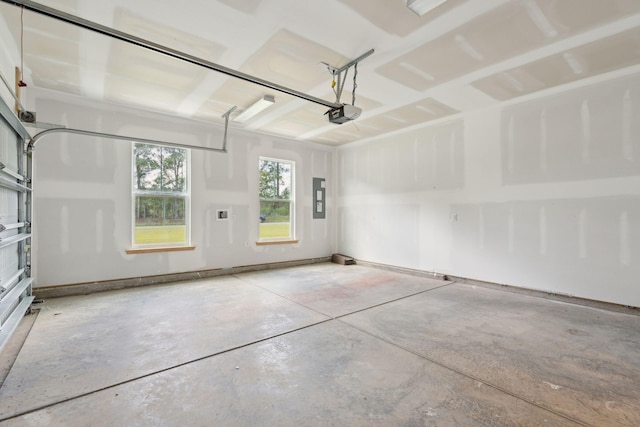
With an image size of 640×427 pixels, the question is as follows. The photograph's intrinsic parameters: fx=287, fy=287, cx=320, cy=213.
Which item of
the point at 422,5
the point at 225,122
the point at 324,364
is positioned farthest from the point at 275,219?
the point at 422,5

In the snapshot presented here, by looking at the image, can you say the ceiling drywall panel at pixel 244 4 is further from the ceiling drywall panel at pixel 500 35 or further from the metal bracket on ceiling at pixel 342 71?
the ceiling drywall panel at pixel 500 35

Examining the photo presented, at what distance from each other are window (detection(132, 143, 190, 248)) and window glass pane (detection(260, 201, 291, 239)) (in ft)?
5.03

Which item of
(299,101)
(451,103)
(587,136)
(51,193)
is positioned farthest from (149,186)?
(587,136)

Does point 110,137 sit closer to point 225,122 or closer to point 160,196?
point 160,196

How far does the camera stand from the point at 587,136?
3756mm

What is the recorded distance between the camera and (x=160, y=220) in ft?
16.6

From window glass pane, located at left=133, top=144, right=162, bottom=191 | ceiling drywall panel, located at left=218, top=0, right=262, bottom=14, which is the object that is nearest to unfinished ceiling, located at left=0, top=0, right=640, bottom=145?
ceiling drywall panel, located at left=218, top=0, right=262, bottom=14

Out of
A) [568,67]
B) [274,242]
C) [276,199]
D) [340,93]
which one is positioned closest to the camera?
[568,67]

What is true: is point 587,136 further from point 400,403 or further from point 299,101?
point 400,403

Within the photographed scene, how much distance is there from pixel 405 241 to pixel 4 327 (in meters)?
5.65

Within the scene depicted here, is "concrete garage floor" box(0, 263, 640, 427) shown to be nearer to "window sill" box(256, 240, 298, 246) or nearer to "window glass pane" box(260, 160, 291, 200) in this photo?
"window sill" box(256, 240, 298, 246)

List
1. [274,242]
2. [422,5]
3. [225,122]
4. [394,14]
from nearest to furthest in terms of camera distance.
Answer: [422,5] < [394,14] < [225,122] < [274,242]

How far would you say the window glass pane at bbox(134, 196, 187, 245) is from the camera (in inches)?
191

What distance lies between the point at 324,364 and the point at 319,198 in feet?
16.7
